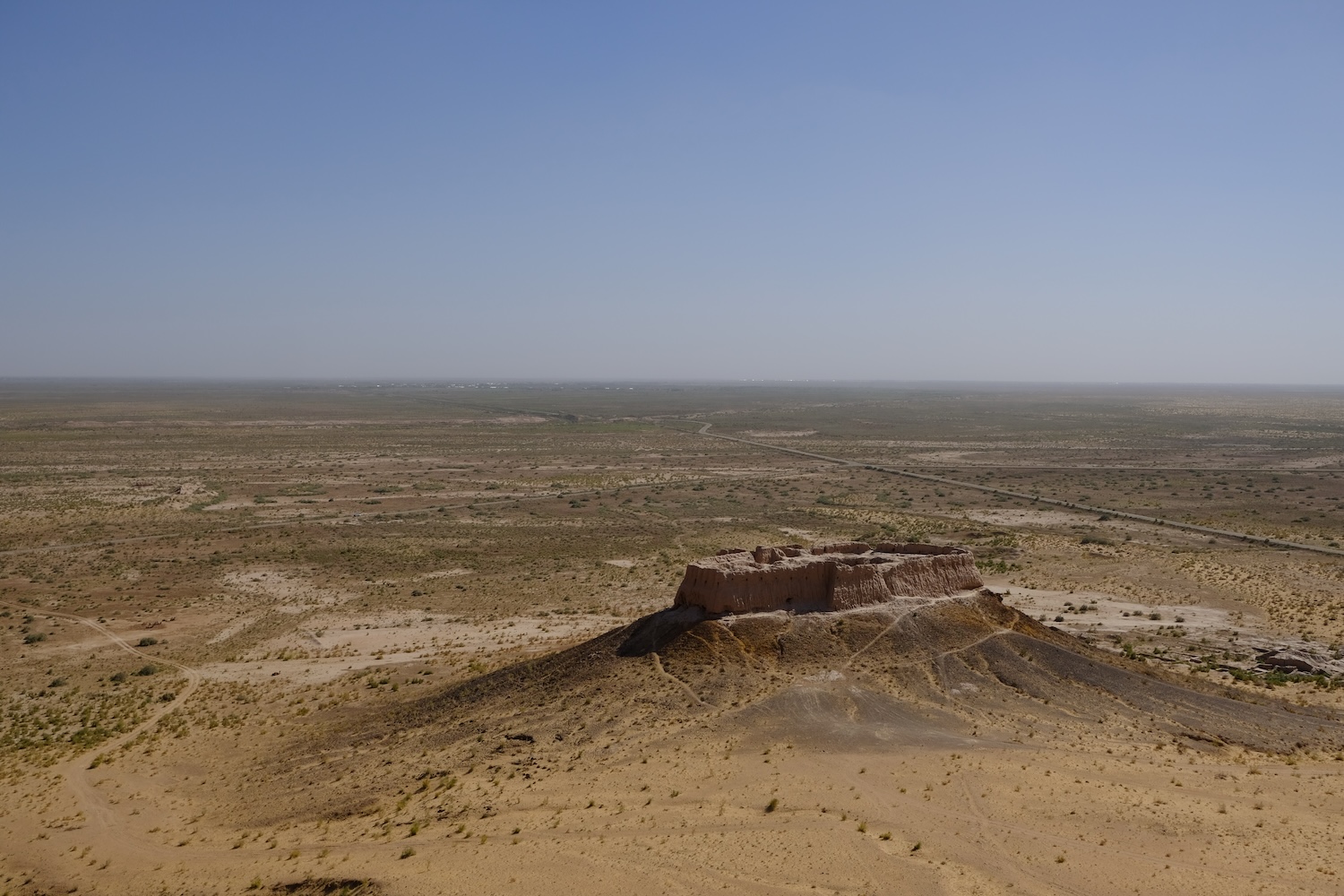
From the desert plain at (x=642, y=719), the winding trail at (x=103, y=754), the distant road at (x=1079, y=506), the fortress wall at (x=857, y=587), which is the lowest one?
the winding trail at (x=103, y=754)

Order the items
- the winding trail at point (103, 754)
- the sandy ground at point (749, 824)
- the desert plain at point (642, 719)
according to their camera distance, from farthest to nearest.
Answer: the winding trail at point (103, 754), the desert plain at point (642, 719), the sandy ground at point (749, 824)

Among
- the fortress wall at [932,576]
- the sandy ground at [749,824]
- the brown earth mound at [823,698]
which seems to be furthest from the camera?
the fortress wall at [932,576]

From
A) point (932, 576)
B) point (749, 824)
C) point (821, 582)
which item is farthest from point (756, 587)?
point (749, 824)

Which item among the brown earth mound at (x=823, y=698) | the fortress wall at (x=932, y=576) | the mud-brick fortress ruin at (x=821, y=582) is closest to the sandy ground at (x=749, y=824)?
the brown earth mound at (x=823, y=698)

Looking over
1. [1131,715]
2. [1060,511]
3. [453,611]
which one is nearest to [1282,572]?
[1060,511]

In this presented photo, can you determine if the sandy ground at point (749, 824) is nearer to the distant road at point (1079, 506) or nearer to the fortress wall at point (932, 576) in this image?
the fortress wall at point (932, 576)

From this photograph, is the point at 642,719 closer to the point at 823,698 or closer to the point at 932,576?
the point at 823,698
